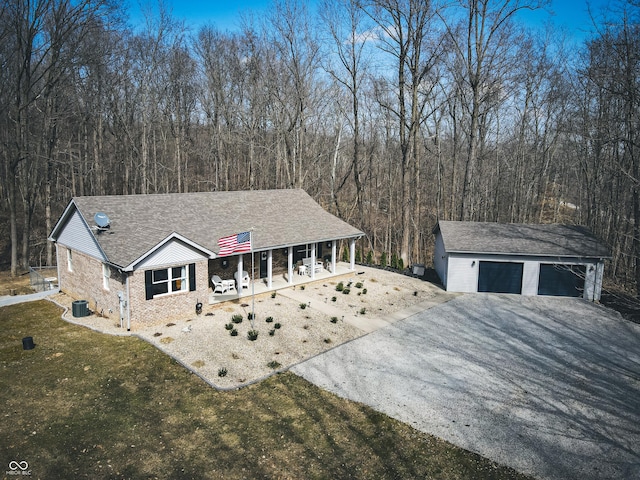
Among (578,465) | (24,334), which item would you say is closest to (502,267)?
(578,465)

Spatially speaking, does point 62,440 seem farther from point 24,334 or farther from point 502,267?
point 502,267

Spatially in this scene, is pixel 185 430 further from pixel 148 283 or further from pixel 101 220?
pixel 101 220

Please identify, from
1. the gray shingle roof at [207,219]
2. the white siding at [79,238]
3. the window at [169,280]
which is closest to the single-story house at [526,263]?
the gray shingle roof at [207,219]

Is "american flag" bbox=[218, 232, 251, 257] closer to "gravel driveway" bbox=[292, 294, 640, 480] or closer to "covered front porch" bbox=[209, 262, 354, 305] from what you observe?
"covered front porch" bbox=[209, 262, 354, 305]

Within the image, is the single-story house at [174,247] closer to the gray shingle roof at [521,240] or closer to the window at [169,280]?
the window at [169,280]

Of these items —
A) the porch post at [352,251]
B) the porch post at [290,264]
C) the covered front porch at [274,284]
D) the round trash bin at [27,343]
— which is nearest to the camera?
the round trash bin at [27,343]

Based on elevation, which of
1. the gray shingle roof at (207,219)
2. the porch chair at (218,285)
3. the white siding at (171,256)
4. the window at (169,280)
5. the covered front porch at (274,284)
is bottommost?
the covered front porch at (274,284)
